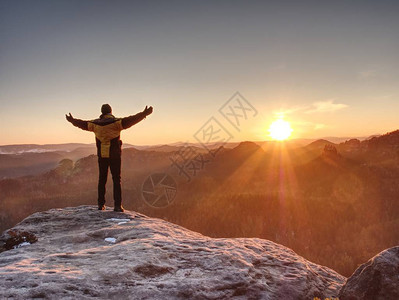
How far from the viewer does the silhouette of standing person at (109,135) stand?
1044 centimetres

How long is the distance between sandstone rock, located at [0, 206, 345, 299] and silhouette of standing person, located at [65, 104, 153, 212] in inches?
112

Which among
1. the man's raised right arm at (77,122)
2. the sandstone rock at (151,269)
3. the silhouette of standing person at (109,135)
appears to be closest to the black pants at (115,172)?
the silhouette of standing person at (109,135)

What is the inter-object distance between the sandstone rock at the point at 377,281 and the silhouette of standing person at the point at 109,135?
797cm

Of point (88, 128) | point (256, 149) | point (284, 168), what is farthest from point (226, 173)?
point (88, 128)

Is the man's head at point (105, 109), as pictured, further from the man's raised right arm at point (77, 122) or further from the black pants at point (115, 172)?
the black pants at point (115, 172)

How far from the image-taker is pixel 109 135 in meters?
10.5

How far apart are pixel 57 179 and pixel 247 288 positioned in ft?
427

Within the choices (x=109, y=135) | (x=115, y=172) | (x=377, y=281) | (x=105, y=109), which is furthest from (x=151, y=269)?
(x=105, y=109)

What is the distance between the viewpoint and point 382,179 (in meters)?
72.1

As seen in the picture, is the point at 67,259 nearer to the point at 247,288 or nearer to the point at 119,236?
the point at 119,236

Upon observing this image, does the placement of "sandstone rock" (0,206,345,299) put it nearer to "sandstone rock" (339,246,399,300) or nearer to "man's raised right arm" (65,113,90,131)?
"sandstone rock" (339,246,399,300)

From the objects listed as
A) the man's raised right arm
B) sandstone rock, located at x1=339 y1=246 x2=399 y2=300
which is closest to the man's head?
the man's raised right arm

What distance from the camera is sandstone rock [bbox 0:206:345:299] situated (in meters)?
4.29

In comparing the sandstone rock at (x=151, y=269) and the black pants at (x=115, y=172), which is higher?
the black pants at (x=115, y=172)
